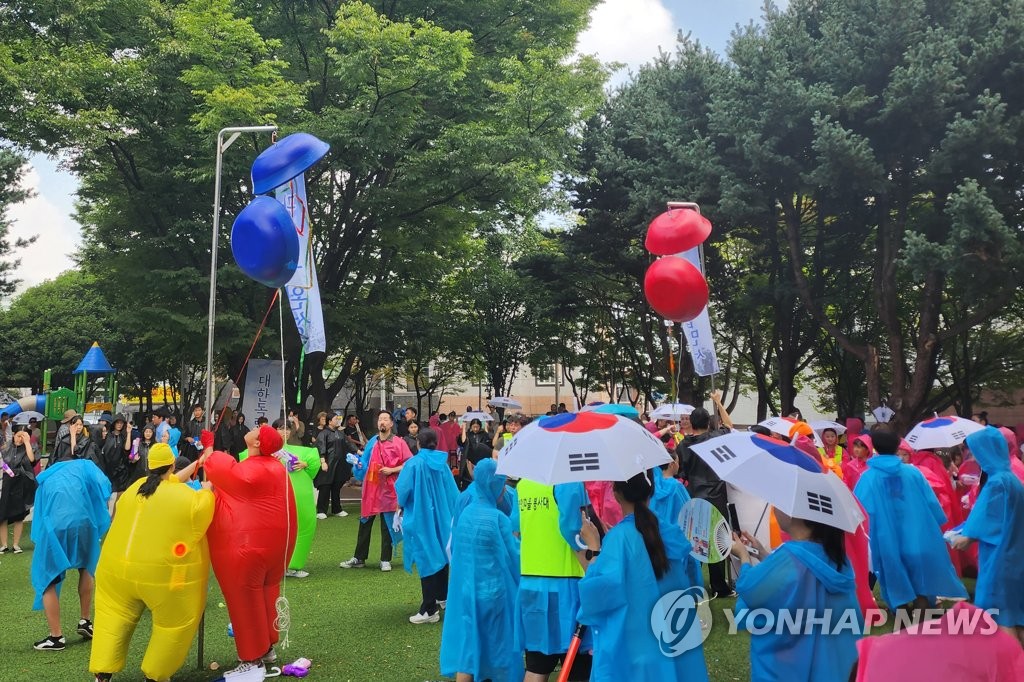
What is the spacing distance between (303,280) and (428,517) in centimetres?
317

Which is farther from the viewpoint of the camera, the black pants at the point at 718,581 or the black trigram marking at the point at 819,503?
the black pants at the point at 718,581

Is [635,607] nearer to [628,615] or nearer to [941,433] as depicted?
[628,615]

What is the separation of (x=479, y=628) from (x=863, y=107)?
539 inches

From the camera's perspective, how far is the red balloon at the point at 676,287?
984 centimetres

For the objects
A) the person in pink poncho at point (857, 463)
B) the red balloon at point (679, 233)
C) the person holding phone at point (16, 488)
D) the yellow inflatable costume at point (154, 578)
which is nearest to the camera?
the yellow inflatable costume at point (154, 578)

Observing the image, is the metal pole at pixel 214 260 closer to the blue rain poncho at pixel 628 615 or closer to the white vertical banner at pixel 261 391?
the white vertical banner at pixel 261 391

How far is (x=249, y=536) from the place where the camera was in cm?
584

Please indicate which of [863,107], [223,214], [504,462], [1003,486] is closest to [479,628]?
[504,462]

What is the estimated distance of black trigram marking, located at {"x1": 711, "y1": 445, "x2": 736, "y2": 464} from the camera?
12.8 feet

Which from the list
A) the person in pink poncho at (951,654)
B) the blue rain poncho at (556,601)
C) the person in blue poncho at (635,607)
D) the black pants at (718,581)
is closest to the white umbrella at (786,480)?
the person in blue poncho at (635,607)

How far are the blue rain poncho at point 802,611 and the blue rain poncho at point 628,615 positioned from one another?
1.12 ft

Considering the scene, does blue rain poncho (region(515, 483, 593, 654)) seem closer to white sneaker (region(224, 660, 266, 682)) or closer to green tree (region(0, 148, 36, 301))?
white sneaker (region(224, 660, 266, 682))

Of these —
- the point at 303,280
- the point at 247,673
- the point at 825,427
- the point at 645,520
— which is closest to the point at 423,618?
the point at 247,673

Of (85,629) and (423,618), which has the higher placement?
(85,629)
